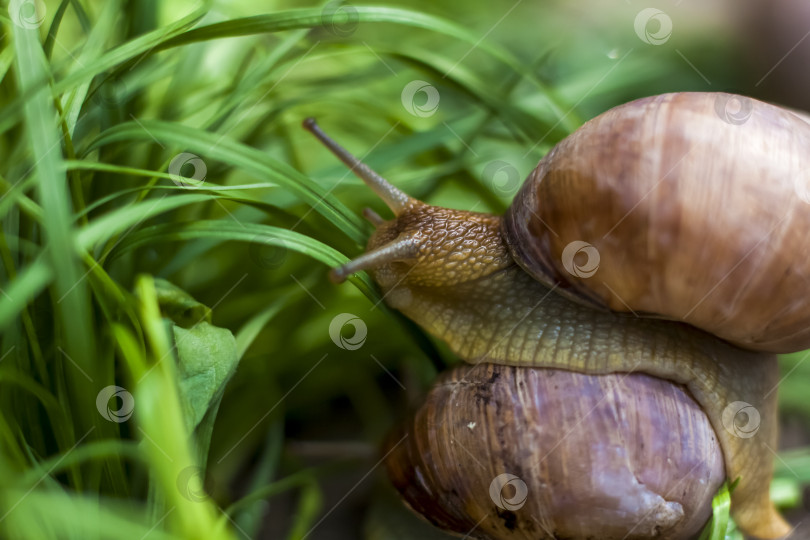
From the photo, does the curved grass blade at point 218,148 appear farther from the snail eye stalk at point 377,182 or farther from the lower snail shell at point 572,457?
the lower snail shell at point 572,457

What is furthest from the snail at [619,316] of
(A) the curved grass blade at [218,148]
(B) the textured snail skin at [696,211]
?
(A) the curved grass blade at [218,148]

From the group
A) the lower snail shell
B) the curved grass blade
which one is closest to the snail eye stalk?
the curved grass blade

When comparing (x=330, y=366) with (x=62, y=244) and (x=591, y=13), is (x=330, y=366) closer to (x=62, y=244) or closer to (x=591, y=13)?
(x=62, y=244)

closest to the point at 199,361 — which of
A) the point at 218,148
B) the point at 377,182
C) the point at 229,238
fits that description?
the point at 229,238

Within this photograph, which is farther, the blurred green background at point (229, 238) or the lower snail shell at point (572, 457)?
the lower snail shell at point (572, 457)

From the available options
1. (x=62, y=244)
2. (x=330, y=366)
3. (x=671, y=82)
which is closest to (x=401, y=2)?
(x=671, y=82)

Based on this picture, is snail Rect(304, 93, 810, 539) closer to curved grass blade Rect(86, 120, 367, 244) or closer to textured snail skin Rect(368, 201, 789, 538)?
textured snail skin Rect(368, 201, 789, 538)
